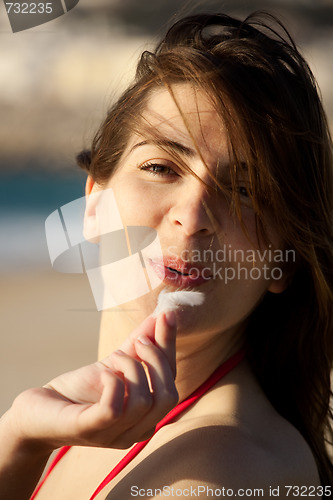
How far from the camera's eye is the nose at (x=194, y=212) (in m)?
1.19

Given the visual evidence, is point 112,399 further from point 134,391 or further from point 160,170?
point 160,170

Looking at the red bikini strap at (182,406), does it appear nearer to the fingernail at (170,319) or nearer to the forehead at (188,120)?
the fingernail at (170,319)

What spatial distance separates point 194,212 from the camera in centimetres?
120

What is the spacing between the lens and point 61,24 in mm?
2008

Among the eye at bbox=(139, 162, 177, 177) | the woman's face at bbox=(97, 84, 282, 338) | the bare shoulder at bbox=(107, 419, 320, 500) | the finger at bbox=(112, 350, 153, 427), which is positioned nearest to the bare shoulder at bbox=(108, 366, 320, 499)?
the bare shoulder at bbox=(107, 419, 320, 500)

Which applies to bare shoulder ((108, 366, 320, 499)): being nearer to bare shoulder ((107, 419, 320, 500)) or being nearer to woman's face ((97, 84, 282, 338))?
bare shoulder ((107, 419, 320, 500))

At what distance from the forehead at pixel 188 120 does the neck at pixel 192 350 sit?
0.45 meters

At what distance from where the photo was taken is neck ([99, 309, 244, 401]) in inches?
56.2

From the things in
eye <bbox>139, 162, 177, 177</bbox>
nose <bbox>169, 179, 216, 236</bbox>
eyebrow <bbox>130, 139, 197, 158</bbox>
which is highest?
eyebrow <bbox>130, 139, 197, 158</bbox>

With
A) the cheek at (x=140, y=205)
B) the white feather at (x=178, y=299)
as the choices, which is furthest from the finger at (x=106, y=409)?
the cheek at (x=140, y=205)

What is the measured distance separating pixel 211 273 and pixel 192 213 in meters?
0.15

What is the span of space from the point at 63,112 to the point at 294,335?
3.65ft

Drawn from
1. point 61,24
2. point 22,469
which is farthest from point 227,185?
point 61,24

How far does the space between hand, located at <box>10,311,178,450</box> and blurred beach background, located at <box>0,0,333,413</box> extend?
1.53ft
